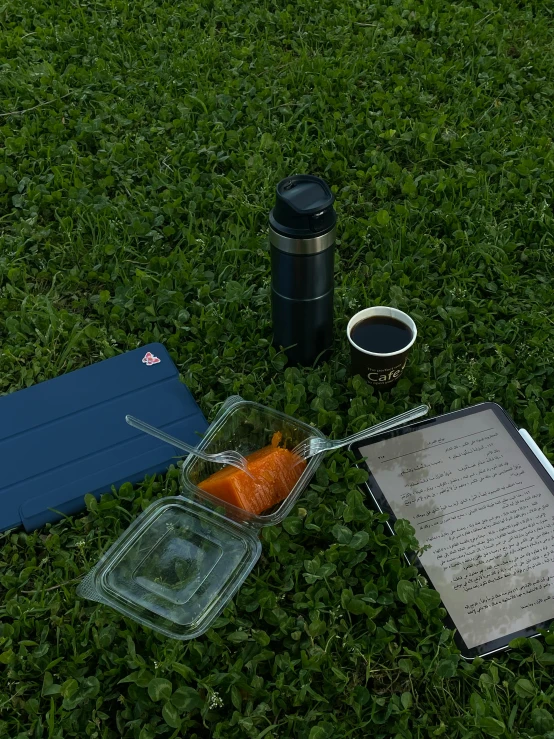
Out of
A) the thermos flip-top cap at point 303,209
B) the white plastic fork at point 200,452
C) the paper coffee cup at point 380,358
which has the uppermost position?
the thermos flip-top cap at point 303,209

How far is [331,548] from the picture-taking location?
193 cm

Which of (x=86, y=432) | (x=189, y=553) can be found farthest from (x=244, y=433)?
(x=86, y=432)

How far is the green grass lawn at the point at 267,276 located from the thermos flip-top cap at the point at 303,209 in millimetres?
545

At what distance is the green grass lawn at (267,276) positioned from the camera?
5.73ft

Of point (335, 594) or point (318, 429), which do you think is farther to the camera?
point (318, 429)

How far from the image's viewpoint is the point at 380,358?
216 centimetres

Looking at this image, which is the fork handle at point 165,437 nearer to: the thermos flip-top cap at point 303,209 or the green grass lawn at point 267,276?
the green grass lawn at point 267,276

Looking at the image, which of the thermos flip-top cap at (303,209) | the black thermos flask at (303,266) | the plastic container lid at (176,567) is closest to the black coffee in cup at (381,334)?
the black thermos flask at (303,266)

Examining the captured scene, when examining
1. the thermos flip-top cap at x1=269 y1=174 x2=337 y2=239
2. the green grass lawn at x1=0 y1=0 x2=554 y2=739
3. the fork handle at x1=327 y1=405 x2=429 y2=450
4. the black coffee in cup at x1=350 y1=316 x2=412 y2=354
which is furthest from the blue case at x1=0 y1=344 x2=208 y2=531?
the thermos flip-top cap at x1=269 y1=174 x2=337 y2=239

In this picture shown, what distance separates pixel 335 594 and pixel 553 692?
58 cm

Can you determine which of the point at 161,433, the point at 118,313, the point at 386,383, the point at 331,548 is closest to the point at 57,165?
the point at 118,313

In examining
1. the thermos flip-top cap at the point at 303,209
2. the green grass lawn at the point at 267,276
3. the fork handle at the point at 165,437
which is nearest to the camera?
the green grass lawn at the point at 267,276

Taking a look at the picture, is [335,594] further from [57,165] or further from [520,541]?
[57,165]

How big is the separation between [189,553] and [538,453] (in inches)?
42.9
